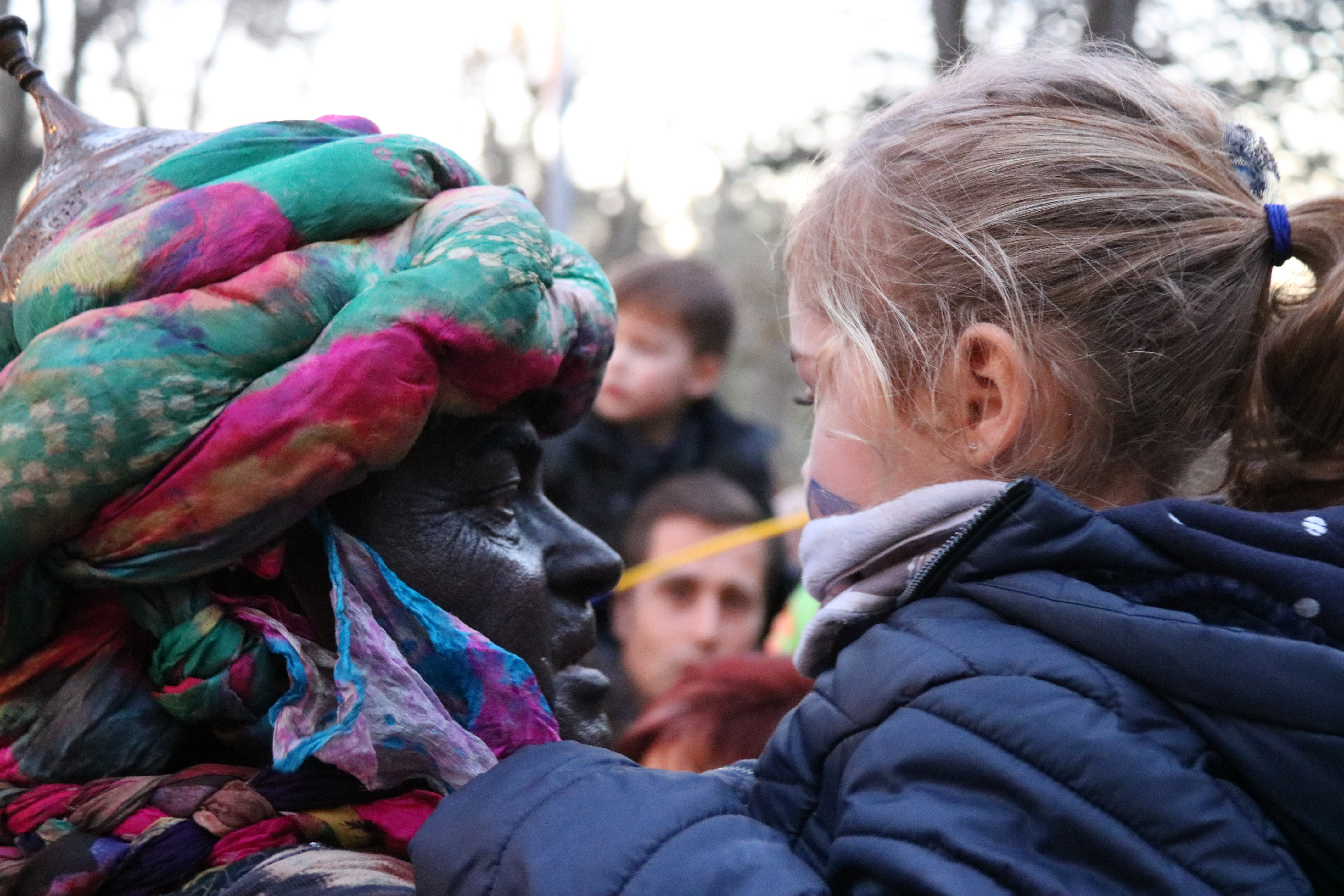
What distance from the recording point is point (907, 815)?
1.24 m

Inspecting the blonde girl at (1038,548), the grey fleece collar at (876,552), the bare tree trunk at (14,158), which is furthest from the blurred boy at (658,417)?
the bare tree trunk at (14,158)

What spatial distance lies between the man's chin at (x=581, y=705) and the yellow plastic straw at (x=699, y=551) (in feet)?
7.85

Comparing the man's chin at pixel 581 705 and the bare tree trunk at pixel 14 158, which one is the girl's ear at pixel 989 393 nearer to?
the man's chin at pixel 581 705

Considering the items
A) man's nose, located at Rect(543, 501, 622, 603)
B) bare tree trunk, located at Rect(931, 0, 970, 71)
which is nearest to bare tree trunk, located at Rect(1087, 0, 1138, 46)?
bare tree trunk, located at Rect(931, 0, 970, 71)

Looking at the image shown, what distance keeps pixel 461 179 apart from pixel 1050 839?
41.3 inches

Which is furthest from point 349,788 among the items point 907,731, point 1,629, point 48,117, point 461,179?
point 48,117

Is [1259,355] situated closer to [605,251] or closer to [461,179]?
[461,179]

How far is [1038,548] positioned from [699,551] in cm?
276

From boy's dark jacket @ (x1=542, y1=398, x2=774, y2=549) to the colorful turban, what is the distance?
272 cm

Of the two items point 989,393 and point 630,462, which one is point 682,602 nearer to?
point 630,462

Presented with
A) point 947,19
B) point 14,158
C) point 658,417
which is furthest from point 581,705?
point 14,158

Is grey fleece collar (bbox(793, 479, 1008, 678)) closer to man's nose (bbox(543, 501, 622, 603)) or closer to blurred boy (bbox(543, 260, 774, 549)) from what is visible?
man's nose (bbox(543, 501, 622, 603))

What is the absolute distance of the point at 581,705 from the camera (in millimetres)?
1680

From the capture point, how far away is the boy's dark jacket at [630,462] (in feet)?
14.4
